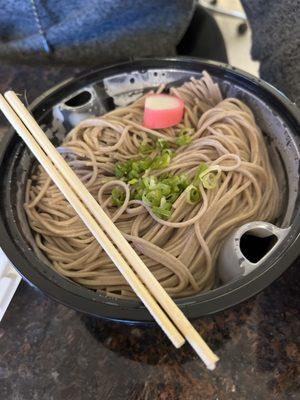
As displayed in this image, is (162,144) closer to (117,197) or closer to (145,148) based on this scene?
(145,148)

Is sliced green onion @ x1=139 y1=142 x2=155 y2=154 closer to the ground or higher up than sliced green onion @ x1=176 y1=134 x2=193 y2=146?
closer to the ground

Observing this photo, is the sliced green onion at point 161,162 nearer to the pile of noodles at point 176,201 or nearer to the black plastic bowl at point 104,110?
the pile of noodles at point 176,201

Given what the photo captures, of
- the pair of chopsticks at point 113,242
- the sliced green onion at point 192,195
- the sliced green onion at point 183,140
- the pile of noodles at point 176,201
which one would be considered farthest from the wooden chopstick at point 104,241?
the sliced green onion at point 183,140

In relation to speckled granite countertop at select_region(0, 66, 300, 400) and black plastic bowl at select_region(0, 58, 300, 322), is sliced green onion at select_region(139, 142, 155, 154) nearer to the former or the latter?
black plastic bowl at select_region(0, 58, 300, 322)

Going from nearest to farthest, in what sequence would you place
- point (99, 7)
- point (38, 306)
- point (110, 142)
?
point (38, 306) < point (110, 142) < point (99, 7)

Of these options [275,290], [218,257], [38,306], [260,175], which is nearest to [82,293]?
[38,306]

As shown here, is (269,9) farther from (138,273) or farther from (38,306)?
(38,306)

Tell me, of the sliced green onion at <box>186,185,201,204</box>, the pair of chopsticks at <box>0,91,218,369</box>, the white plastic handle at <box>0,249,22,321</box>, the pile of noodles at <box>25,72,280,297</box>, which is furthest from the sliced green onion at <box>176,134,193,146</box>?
the white plastic handle at <box>0,249,22,321</box>
